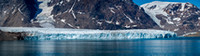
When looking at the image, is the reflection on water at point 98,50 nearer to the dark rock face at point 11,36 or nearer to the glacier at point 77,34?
the glacier at point 77,34

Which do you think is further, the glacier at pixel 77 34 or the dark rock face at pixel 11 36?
the dark rock face at pixel 11 36

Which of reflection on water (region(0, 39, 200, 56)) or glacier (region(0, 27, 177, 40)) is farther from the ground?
glacier (region(0, 27, 177, 40))

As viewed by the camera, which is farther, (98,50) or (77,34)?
(77,34)

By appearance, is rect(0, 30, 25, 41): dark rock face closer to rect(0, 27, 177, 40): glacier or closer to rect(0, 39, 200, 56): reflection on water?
rect(0, 27, 177, 40): glacier

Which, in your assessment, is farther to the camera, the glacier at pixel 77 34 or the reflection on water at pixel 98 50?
the glacier at pixel 77 34

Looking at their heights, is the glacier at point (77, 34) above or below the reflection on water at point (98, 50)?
above

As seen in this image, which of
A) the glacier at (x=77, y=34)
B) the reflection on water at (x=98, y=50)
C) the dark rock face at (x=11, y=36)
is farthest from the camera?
the dark rock face at (x=11, y=36)

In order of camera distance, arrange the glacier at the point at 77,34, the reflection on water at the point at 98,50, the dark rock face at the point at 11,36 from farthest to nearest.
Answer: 1. the dark rock face at the point at 11,36
2. the glacier at the point at 77,34
3. the reflection on water at the point at 98,50

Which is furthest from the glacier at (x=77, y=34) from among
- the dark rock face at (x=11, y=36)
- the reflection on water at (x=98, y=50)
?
the reflection on water at (x=98, y=50)

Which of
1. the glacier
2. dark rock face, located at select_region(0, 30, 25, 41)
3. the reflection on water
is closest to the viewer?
the reflection on water

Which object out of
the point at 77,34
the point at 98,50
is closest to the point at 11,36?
the point at 77,34

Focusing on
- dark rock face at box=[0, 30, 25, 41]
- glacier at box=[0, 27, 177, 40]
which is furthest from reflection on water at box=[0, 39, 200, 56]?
dark rock face at box=[0, 30, 25, 41]

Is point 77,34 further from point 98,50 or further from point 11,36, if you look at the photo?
point 98,50
